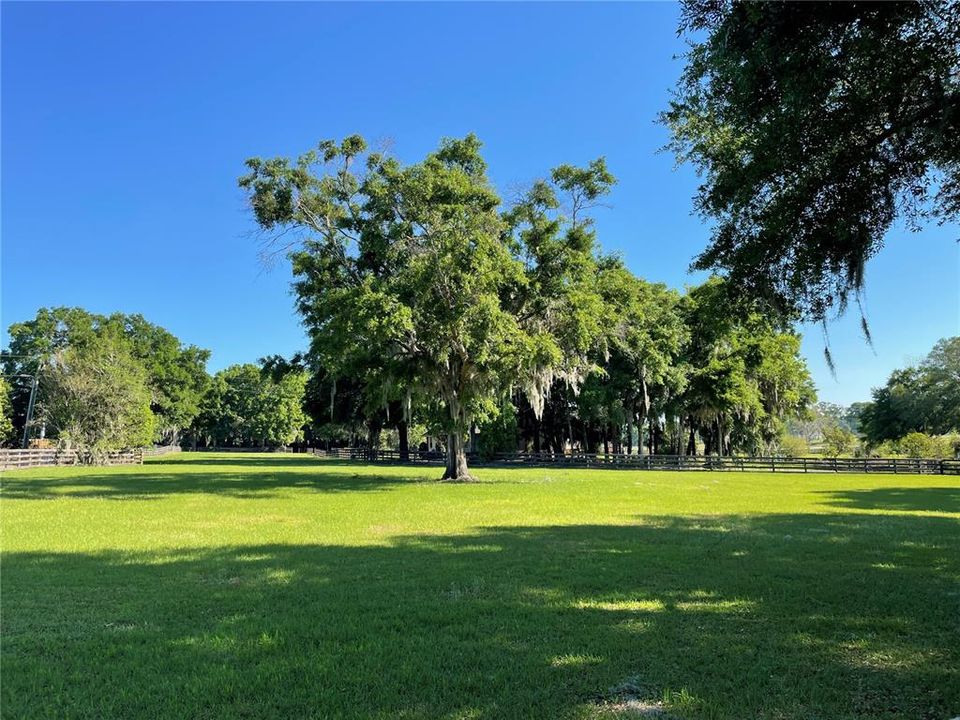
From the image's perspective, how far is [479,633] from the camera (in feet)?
16.3

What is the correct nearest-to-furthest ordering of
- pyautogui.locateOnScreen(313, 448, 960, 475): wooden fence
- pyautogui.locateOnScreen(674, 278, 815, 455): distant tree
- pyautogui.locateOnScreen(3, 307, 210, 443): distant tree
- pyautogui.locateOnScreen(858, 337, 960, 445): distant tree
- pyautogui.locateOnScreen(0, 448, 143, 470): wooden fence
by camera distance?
pyautogui.locateOnScreen(313, 448, 960, 475): wooden fence < pyautogui.locateOnScreen(0, 448, 143, 470): wooden fence < pyautogui.locateOnScreen(674, 278, 815, 455): distant tree < pyautogui.locateOnScreen(858, 337, 960, 445): distant tree < pyautogui.locateOnScreen(3, 307, 210, 443): distant tree

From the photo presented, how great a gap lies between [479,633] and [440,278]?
46.7 feet

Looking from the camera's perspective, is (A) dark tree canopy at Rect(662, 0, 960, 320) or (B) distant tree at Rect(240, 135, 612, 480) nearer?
(A) dark tree canopy at Rect(662, 0, 960, 320)

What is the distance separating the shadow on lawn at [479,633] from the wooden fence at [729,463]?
1145 inches

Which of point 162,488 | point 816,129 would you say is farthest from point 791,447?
point 816,129

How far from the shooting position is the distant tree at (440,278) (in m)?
18.3

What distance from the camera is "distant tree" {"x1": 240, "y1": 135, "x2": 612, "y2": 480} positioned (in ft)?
59.9

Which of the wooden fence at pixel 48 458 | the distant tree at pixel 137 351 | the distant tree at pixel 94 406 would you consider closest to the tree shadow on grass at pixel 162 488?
the distant tree at pixel 94 406

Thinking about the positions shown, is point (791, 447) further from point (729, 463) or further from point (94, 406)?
point (94, 406)

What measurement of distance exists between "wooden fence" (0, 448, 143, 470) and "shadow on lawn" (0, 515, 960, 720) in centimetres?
3313

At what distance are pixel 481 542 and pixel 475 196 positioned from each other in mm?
13499

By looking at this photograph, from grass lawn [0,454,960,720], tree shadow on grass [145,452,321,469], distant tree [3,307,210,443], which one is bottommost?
tree shadow on grass [145,452,321,469]

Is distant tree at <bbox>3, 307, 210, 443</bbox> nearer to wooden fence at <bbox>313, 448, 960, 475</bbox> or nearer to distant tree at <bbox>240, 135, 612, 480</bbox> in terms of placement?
wooden fence at <bbox>313, 448, 960, 475</bbox>

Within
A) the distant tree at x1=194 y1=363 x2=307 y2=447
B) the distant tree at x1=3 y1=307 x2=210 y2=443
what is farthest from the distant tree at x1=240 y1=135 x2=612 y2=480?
the distant tree at x1=194 y1=363 x2=307 y2=447
